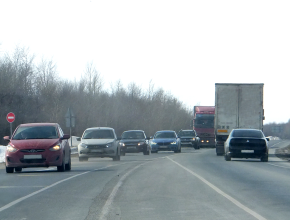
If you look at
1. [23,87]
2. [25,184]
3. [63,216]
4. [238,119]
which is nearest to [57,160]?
[25,184]

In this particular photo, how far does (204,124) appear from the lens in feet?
156

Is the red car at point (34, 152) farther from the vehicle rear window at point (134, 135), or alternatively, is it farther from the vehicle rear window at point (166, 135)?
the vehicle rear window at point (166, 135)

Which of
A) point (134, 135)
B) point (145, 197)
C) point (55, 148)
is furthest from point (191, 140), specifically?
point (145, 197)

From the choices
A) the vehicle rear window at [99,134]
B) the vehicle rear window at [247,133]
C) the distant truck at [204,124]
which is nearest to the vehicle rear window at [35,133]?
the vehicle rear window at [99,134]

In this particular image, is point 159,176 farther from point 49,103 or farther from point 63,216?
point 49,103

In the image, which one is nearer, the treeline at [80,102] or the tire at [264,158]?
the tire at [264,158]

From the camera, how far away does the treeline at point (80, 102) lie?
47.2 meters

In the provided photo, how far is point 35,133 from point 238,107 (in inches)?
596

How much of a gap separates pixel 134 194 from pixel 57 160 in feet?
20.2

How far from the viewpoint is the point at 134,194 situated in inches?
431

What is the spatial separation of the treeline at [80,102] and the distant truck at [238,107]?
73.2 feet

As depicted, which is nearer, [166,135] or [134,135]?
[134,135]

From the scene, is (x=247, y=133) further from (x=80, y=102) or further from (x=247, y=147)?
(x=80, y=102)

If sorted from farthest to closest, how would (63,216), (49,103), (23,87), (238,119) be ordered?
(49,103) → (23,87) → (238,119) → (63,216)
